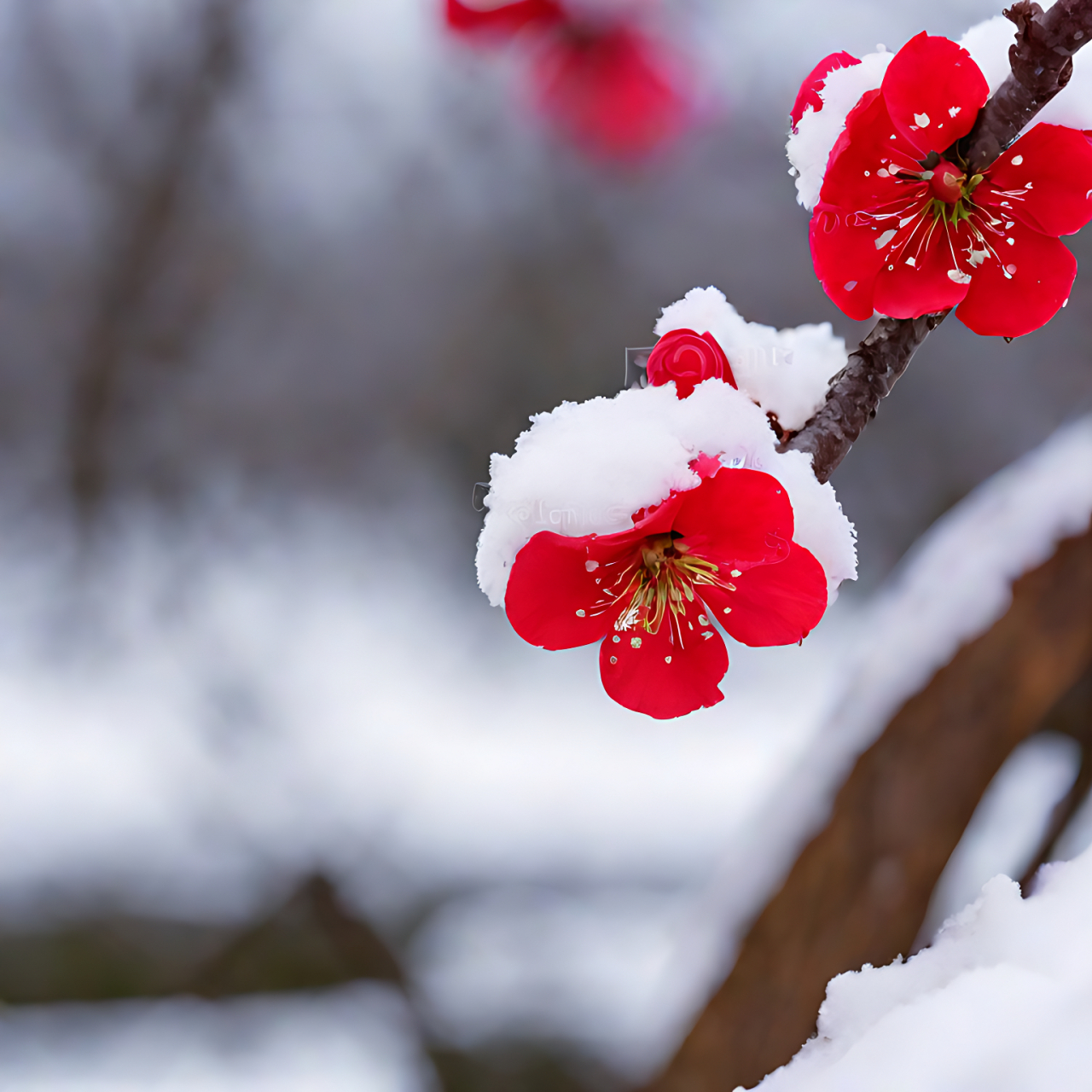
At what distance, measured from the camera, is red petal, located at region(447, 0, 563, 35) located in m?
0.88

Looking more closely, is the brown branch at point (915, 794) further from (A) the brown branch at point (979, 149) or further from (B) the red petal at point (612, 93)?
(B) the red petal at point (612, 93)

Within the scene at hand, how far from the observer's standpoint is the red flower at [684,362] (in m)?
0.20

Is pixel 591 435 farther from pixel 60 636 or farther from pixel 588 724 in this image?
pixel 60 636

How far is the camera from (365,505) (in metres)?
1.08

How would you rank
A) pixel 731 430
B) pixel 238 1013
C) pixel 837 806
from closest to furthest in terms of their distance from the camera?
A: pixel 731 430, pixel 837 806, pixel 238 1013

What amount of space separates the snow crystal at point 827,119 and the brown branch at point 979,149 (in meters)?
0.03

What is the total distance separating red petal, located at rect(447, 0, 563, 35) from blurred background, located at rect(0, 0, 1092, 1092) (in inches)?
0.6

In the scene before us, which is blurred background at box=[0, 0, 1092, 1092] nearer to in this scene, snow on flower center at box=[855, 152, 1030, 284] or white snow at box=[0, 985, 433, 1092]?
white snow at box=[0, 985, 433, 1092]

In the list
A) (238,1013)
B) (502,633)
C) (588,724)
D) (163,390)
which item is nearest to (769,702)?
(588,724)

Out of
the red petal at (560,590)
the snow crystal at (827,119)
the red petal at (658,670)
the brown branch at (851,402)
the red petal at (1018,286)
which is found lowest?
the red petal at (658,670)

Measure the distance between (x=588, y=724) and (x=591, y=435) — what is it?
0.92 meters

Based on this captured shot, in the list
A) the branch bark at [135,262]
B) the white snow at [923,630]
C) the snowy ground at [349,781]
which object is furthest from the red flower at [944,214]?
the branch bark at [135,262]

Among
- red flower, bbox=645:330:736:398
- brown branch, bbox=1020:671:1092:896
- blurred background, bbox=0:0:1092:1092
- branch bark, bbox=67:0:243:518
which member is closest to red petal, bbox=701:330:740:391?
red flower, bbox=645:330:736:398

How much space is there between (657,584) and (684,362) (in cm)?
5
